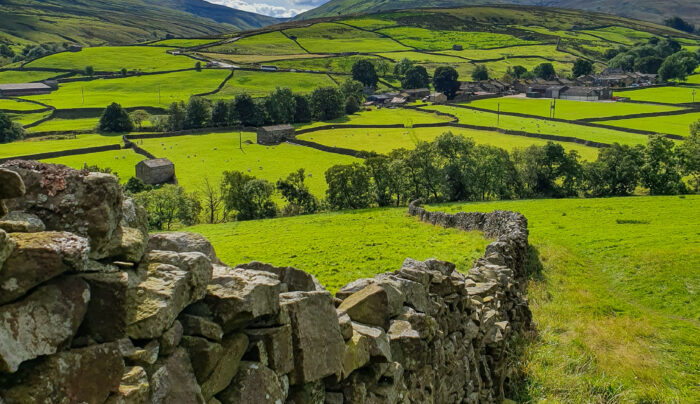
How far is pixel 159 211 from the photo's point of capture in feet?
190

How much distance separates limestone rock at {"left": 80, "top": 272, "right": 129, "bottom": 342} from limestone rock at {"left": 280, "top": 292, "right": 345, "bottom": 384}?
8.77ft

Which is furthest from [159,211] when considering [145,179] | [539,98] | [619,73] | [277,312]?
[619,73]

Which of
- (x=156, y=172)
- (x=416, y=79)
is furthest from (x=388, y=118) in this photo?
(x=156, y=172)

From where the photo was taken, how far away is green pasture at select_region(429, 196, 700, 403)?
48.6 ft

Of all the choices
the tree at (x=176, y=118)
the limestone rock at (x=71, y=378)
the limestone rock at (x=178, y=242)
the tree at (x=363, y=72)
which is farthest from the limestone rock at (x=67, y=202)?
the tree at (x=363, y=72)

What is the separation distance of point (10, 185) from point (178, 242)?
10.2 feet

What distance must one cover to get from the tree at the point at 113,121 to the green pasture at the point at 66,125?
445cm

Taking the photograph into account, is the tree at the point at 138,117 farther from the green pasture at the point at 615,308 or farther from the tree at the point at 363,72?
the green pasture at the point at 615,308

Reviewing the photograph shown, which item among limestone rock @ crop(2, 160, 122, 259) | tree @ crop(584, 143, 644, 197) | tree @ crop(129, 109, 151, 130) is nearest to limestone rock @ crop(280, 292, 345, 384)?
limestone rock @ crop(2, 160, 122, 259)

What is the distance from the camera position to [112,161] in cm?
8712

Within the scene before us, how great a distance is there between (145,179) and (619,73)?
193191 millimetres

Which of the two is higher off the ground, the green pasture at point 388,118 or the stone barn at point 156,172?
the green pasture at point 388,118

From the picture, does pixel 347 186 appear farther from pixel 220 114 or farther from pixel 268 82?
pixel 268 82

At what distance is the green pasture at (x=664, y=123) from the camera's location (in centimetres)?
9454
